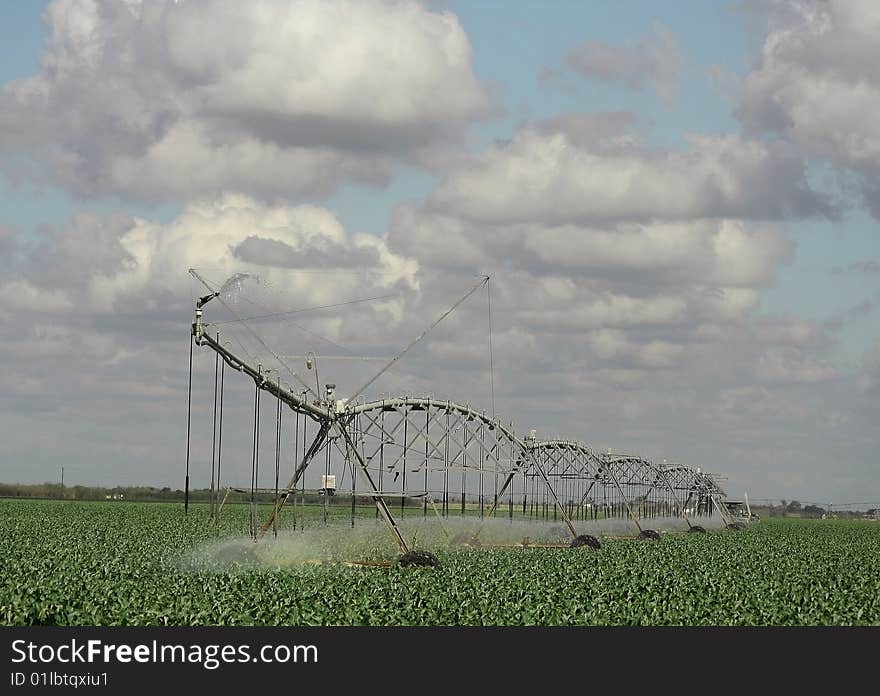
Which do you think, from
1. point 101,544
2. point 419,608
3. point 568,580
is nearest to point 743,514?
point 101,544

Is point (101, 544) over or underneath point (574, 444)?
underneath

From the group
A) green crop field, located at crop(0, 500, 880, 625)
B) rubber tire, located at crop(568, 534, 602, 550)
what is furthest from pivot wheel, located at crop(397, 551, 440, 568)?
rubber tire, located at crop(568, 534, 602, 550)

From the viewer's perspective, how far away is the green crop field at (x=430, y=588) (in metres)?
34.6

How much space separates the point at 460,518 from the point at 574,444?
69.9ft

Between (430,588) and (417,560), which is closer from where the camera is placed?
(430,588)

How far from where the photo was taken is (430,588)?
41094mm

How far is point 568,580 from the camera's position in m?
46.0

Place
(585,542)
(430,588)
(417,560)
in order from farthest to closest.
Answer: (585,542), (417,560), (430,588)

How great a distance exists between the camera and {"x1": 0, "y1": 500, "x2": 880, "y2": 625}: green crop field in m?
34.6

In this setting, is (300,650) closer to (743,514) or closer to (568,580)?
(568,580)

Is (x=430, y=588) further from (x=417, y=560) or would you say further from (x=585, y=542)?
(x=585, y=542)

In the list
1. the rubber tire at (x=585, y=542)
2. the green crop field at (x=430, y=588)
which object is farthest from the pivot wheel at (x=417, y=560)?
the rubber tire at (x=585, y=542)

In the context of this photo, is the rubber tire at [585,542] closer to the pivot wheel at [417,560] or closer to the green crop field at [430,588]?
the green crop field at [430,588]

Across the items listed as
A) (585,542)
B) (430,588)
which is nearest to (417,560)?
(430,588)
